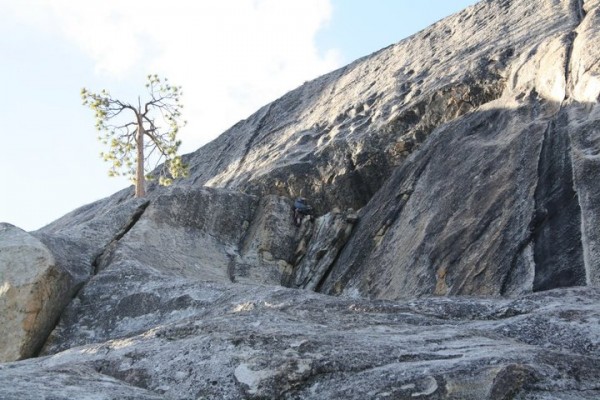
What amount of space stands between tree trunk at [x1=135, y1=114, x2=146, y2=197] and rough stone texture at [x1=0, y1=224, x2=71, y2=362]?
11478 mm

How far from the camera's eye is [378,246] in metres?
18.6

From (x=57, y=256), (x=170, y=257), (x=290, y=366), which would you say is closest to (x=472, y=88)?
(x=170, y=257)

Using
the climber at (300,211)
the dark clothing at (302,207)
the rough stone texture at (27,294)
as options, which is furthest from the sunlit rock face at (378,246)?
the dark clothing at (302,207)

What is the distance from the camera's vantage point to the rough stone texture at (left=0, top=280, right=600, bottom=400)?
7059mm

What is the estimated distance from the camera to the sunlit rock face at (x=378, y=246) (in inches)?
308

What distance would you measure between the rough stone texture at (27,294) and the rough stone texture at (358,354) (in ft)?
17.8

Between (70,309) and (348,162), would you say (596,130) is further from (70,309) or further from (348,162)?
(70,309)

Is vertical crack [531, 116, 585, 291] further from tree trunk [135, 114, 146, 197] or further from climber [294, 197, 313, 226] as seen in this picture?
tree trunk [135, 114, 146, 197]

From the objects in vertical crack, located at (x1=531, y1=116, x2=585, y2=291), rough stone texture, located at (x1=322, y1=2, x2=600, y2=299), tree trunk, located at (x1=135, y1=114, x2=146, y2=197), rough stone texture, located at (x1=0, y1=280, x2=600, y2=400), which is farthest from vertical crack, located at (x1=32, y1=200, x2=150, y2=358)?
vertical crack, located at (x1=531, y1=116, x2=585, y2=291)

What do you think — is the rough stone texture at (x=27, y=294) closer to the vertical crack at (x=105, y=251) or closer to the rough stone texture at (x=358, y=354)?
the vertical crack at (x=105, y=251)

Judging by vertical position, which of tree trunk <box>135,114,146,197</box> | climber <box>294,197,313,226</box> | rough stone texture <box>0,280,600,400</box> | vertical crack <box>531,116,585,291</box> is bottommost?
rough stone texture <box>0,280,600,400</box>

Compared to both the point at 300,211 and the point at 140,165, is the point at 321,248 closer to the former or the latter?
the point at 300,211

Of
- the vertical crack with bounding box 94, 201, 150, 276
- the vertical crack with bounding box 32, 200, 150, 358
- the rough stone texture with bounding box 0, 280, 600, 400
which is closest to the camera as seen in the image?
the rough stone texture with bounding box 0, 280, 600, 400

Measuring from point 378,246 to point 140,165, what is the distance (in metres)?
13.6
